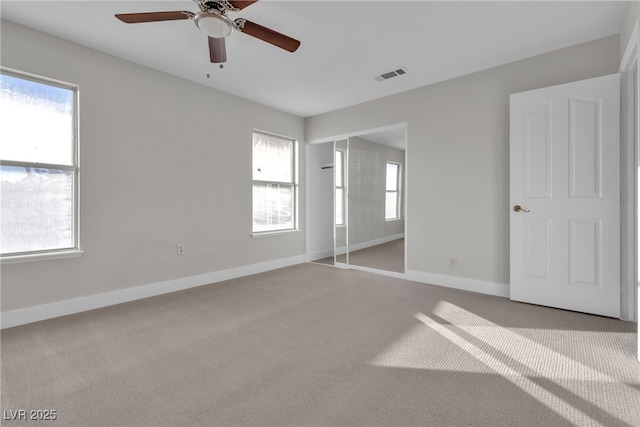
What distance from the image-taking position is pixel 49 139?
2.90 metres

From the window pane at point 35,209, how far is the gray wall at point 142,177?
0.15 m

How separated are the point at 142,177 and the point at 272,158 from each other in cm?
210

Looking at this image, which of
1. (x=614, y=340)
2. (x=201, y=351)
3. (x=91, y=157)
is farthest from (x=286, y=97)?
(x=614, y=340)

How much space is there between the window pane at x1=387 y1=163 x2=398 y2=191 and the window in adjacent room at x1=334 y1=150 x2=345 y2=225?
0.83 metres

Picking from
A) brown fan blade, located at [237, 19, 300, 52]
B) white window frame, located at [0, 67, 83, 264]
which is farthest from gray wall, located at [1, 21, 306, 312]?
brown fan blade, located at [237, 19, 300, 52]

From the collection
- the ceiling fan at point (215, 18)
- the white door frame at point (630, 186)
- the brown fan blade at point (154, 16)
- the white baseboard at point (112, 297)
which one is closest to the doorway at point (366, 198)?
the white baseboard at point (112, 297)

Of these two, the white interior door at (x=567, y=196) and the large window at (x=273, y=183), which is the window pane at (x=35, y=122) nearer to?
the large window at (x=273, y=183)

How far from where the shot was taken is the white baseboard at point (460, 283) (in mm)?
3521

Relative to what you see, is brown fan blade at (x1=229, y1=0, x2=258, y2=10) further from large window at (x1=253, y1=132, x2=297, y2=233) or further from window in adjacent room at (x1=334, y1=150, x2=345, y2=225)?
window in adjacent room at (x1=334, y1=150, x2=345, y2=225)

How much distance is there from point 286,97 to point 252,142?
84 centimetres

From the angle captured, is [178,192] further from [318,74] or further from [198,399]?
[198,399]

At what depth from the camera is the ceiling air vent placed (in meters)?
3.59

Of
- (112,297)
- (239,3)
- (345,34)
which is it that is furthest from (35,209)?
(345,34)

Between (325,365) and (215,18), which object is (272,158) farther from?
(325,365)
